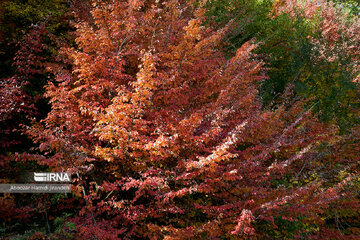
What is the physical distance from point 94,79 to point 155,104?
217 centimetres

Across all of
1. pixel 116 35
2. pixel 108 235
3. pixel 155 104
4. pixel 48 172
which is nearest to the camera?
pixel 108 235

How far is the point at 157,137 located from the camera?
589 centimetres

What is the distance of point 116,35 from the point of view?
7.36 m

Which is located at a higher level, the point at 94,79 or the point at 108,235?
A: the point at 94,79

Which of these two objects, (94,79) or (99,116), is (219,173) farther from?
(94,79)

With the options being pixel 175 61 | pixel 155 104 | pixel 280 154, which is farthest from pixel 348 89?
pixel 155 104

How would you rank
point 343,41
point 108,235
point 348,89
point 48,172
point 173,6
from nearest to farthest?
point 108,235, point 48,172, point 173,6, point 348,89, point 343,41

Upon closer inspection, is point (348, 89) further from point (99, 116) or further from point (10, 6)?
point (10, 6)

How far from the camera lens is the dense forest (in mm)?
4891

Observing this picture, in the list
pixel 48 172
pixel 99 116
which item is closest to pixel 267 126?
pixel 99 116

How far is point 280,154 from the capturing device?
7.70 metres

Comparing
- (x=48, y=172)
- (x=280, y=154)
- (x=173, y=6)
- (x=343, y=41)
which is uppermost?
(x=173, y=6)

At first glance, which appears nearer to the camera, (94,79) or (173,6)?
(94,79)

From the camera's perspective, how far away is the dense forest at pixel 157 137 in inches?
193
